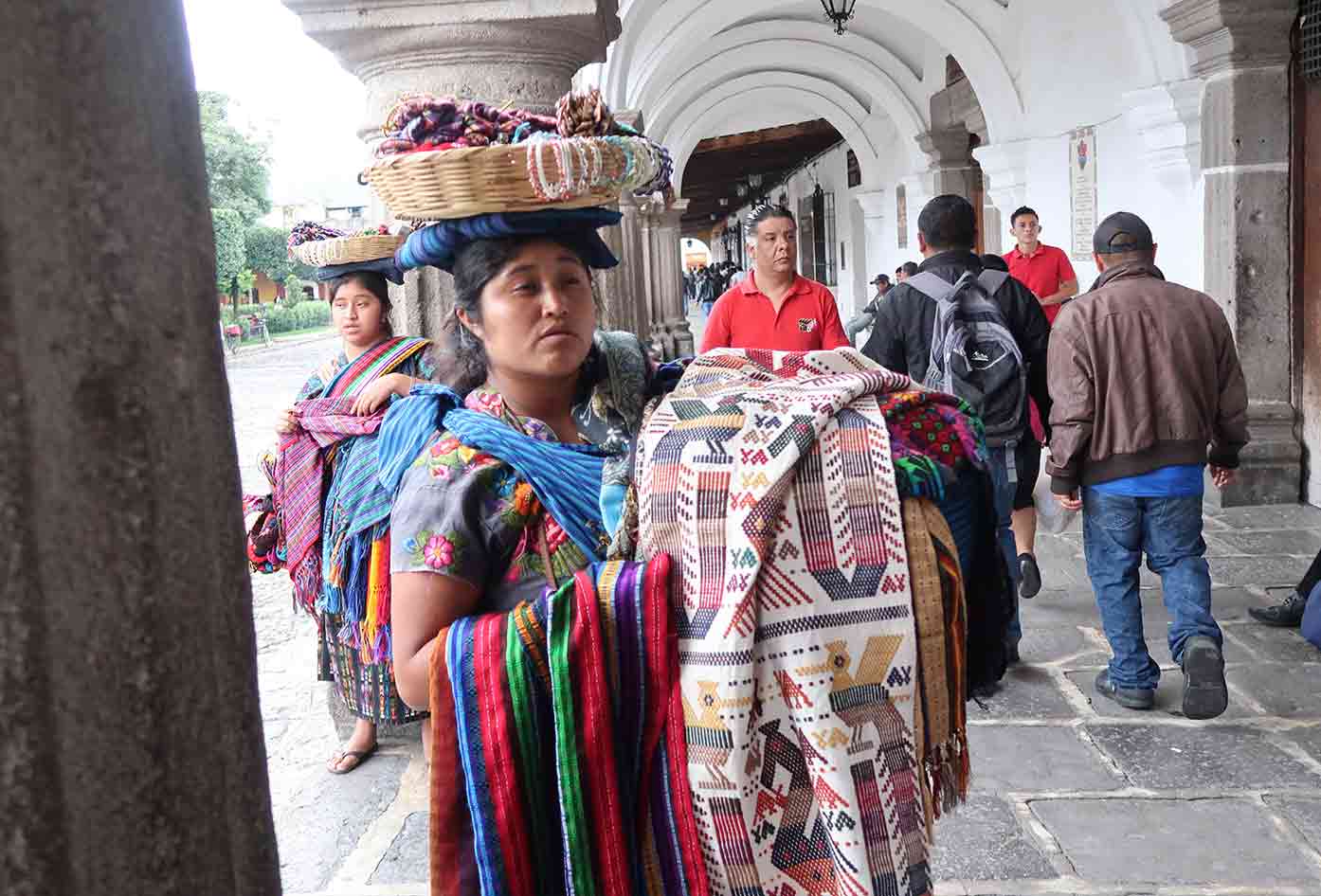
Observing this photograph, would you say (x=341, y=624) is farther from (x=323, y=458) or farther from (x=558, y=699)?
(x=558, y=699)

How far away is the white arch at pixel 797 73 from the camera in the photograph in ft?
44.3

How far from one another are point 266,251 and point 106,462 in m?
40.4

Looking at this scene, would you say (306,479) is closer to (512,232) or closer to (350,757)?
(350,757)

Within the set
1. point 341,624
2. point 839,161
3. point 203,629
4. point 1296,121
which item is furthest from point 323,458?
point 839,161

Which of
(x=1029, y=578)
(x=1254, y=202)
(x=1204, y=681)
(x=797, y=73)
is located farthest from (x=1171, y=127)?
(x=797, y=73)

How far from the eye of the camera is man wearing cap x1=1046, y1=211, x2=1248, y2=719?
3.50 metres

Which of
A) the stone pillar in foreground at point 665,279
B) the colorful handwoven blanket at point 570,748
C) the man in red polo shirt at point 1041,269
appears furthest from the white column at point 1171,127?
the stone pillar in foreground at point 665,279

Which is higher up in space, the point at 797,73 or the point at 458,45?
the point at 797,73

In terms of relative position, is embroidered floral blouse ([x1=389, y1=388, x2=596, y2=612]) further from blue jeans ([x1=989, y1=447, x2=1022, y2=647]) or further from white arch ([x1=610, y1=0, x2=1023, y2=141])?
white arch ([x1=610, y1=0, x2=1023, y2=141])

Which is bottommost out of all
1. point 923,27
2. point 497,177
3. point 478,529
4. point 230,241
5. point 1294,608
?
point 1294,608

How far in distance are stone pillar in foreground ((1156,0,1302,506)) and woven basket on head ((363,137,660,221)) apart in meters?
5.37

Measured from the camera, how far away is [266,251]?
38.3m

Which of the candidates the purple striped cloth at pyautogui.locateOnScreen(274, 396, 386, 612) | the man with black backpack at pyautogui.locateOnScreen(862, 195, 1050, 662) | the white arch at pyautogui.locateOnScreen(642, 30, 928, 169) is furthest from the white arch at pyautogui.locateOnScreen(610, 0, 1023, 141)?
the purple striped cloth at pyautogui.locateOnScreen(274, 396, 386, 612)

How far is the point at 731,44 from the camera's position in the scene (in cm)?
1440
